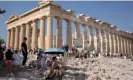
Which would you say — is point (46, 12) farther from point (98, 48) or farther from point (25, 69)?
point (25, 69)

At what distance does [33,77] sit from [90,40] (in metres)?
34.2

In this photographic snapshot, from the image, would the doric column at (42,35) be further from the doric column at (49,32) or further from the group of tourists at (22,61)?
the group of tourists at (22,61)

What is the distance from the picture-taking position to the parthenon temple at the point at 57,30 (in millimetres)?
36781

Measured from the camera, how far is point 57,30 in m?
37.4

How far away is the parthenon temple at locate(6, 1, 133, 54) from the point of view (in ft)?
121

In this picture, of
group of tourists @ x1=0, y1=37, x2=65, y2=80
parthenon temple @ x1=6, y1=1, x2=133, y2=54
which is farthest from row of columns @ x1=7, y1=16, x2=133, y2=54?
group of tourists @ x1=0, y1=37, x2=65, y2=80

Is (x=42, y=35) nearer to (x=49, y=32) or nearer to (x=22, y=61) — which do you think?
(x=49, y=32)

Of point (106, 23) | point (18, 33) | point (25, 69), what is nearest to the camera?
point (25, 69)

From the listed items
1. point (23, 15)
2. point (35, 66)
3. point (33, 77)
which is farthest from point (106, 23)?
point (33, 77)

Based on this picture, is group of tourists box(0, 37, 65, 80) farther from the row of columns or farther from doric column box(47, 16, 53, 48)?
the row of columns

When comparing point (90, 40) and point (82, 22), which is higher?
point (82, 22)

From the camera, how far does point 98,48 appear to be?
163ft

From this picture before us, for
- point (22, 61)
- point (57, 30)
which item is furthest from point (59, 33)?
point (22, 61)

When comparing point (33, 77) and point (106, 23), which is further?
point (106, 23)
